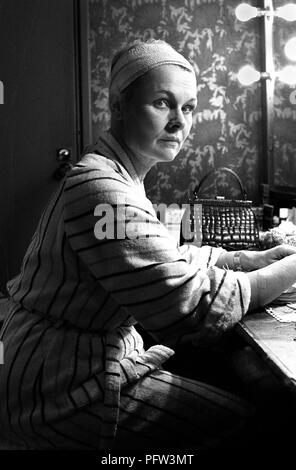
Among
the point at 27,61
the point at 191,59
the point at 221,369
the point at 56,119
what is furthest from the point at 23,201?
the point at 221,369

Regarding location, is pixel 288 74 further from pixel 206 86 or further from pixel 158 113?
pixel 158 113

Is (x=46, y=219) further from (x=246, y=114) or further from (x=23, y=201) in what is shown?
(x=246, y=114)

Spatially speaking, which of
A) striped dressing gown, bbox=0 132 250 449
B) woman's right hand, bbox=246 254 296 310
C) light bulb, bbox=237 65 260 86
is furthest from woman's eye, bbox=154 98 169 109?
light bulb, bbox=237 65 260 86

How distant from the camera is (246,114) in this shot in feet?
11.8

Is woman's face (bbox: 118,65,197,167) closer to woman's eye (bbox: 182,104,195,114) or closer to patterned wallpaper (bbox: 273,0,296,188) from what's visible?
woman's eye (bbox: 182,104,195,114)

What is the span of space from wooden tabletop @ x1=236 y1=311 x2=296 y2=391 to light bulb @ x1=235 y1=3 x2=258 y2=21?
2625 millimetres

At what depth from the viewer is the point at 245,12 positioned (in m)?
3.38

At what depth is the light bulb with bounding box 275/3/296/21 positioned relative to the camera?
3369 millimetres

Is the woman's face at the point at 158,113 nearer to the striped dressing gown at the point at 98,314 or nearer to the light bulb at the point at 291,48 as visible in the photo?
the striped dressing gown at the point at 98,314

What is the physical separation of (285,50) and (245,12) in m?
0.36

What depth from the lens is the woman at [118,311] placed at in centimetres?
111

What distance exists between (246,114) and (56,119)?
4.16ft

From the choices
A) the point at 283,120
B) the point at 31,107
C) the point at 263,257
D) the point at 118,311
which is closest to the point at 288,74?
the point at 283,120

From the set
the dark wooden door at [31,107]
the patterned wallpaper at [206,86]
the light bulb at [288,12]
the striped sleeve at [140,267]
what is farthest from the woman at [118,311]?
the light bulb at [288,12]
